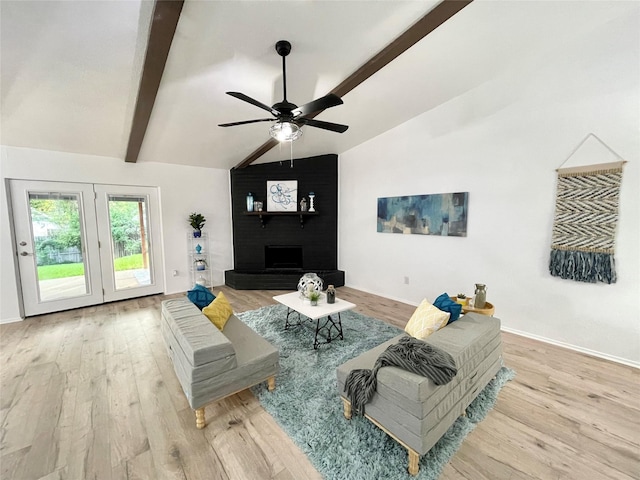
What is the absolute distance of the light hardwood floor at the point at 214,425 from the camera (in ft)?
4.91

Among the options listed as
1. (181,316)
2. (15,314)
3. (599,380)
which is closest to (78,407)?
(181,316)

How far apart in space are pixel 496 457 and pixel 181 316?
2.42 metres

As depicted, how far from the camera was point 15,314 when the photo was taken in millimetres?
3566

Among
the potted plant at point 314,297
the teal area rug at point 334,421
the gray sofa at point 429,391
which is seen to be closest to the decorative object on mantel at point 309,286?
the potted plant at point 314,297

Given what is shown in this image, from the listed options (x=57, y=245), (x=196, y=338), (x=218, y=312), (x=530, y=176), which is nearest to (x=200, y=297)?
(x=218, y=312)

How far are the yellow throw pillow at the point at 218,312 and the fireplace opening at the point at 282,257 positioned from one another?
2.72m

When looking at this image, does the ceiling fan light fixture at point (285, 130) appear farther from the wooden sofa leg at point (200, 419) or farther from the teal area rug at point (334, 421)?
the wooden sofa leg at point (200, 419)

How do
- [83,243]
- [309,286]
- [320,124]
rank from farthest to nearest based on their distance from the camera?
[83,243]
[309,286]
[320,124]

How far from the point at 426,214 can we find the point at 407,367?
2913 mm

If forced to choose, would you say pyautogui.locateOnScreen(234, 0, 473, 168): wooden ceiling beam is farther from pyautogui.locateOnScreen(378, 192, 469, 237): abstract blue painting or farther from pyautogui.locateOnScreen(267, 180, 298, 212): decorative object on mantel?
pyautogui.locateOnScreen(267, 180, 298, 212): decorative object on mantel

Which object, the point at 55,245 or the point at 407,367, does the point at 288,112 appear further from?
the point at 55,245

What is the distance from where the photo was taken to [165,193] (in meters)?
4.67

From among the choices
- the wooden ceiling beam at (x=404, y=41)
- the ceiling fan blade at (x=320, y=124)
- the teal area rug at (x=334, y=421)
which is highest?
the wooden ceiling beam at (x=404, y=41)

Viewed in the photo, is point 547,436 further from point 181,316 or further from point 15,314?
point 15,314
